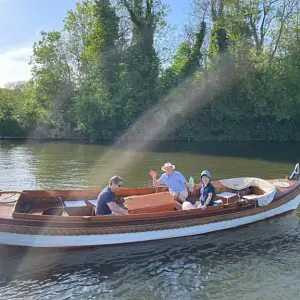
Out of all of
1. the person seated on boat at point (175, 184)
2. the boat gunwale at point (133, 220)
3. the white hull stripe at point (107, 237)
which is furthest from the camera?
the person seated on boat at point (175, 184)

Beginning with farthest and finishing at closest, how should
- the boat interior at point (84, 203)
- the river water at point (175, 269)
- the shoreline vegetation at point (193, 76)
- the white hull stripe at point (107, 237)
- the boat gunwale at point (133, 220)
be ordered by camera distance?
1. the shoreline vegetation at point (193, 76)
2. the boat interior at point (84, 203)
3. the white hull stripe at point (107, 237)
4. the boat gunwale at point (133, 220)
5. the river water at point (175, 269)

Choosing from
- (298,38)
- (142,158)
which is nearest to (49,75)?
(142,158)

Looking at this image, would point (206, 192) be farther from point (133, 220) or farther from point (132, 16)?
point (132, 16)

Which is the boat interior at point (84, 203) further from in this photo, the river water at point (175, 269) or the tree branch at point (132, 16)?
the tree branch at point (132, 16)

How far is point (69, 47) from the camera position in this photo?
40.7 metres

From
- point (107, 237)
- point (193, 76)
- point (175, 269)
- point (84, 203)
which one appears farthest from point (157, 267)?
point (193, 76)

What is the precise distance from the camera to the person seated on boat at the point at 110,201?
9.56 meters

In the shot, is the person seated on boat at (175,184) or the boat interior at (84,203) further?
the person seated on boat at (175,184)

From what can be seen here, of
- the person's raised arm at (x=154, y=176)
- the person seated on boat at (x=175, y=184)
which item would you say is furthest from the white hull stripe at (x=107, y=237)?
the person's raised arm at (x=154, y=176)

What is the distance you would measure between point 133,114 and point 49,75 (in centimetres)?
1101

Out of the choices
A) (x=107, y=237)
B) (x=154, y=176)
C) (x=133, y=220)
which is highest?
(x=154, y=176)

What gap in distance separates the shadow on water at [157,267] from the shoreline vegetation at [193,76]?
25679mm

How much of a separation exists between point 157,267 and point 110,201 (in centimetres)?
207

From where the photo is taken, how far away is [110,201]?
9867 mm
